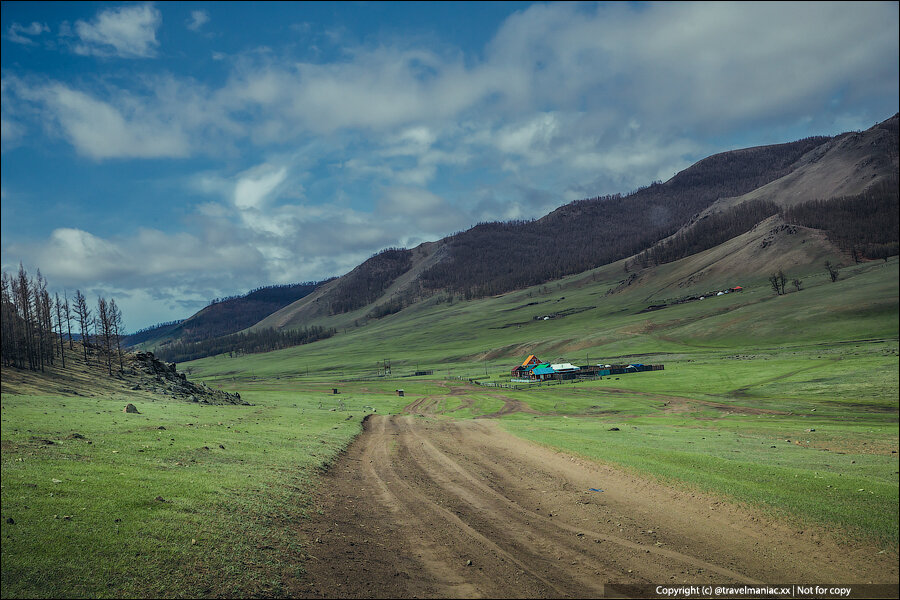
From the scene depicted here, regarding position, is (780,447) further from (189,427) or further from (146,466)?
(189,427)

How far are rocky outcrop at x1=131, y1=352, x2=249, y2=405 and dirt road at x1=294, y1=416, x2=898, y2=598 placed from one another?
48.8 meters

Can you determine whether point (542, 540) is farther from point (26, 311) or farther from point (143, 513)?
point (26, 311)

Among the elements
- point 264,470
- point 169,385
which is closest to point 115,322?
point 169,385

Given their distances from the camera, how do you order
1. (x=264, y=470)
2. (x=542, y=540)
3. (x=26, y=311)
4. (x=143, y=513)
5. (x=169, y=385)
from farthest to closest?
(x=26, y=311) < (x=169, y=385) < (x=264, y=470) < (x=542, y=540) < (x=143, y=513)

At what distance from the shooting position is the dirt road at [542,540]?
11.5 meters

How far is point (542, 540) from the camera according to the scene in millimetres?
14523

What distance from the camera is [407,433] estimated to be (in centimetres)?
3769

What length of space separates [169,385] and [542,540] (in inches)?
2662

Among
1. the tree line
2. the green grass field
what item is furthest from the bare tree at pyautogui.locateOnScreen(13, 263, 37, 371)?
the green grass field

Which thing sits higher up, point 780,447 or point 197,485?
point 197,485

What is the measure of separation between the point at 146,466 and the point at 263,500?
546cm

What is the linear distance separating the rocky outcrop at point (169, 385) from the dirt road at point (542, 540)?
48.8 metres

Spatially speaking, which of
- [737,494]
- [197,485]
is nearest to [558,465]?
[737,494]

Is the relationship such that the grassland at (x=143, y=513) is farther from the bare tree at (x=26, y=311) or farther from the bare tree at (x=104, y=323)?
the bare tree at (x=104, y=323)
